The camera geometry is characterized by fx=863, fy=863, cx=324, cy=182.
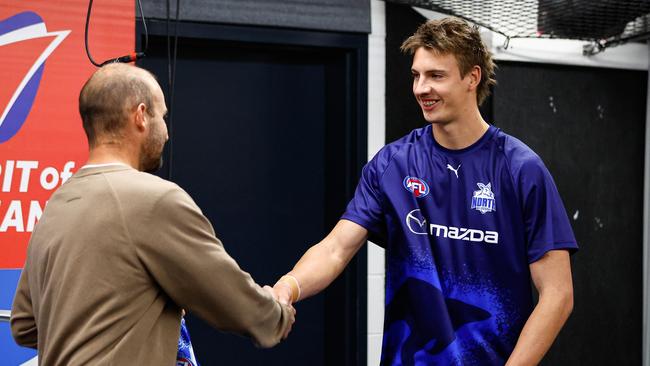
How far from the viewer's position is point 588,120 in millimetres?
→ 4363

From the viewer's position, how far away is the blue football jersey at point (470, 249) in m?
2.28

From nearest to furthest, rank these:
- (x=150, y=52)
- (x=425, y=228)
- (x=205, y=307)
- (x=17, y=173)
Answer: (x=205, y=307)
(x=425, y=228)
(x=17, y=173)
(x=150, y=52)

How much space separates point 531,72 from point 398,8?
29.0 inches

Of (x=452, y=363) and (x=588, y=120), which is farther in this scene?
(x=588, y=120)

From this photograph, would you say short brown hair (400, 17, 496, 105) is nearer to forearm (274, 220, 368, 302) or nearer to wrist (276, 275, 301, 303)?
forearm (274, 220, 368, 302)

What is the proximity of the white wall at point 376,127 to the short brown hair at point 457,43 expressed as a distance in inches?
61.8

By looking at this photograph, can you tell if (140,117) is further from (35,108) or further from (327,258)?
(35,108)


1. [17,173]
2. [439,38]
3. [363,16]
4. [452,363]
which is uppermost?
[363,16]

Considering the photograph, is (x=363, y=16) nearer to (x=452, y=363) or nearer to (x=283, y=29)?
(x=283, y=29)

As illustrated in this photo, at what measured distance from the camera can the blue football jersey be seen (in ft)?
7.47

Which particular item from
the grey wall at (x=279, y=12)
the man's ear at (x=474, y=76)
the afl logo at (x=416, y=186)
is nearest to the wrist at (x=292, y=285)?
the afl logo at (x=416, y=186)

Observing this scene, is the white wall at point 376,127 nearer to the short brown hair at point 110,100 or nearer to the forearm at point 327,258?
the forearm at point 327,258

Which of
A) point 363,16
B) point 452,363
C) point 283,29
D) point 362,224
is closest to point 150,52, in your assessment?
point 283,29

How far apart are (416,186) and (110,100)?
96cm
